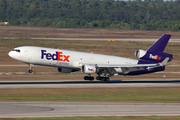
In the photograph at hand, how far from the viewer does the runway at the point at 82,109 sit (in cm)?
3012

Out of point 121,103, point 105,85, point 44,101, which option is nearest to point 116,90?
point 105,85

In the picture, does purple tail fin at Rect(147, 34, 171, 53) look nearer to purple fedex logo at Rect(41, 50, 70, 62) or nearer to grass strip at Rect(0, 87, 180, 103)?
grass strip at Rect(0, 87, 180, 103)

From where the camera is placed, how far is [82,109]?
32.2m

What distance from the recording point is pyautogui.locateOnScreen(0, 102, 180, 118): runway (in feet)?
98.8

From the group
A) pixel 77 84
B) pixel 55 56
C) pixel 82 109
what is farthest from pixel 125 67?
pixel 82 109

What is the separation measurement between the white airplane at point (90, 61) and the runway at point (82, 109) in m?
16.6

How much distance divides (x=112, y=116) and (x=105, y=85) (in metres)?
21.0

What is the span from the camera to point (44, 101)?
119 feet

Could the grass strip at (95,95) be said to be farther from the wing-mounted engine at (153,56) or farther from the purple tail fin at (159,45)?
the purple tail fin at (159,45)

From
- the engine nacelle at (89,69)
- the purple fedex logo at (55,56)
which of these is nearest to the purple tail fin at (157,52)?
the engine nacelle at (89,69)

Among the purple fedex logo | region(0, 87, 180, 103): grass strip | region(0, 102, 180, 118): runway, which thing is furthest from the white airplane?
region(0, 102, 180, 118): runway

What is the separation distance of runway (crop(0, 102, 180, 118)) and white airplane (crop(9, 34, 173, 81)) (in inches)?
654

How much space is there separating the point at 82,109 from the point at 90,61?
22.0m

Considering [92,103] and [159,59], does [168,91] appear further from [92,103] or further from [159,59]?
[92,103]
